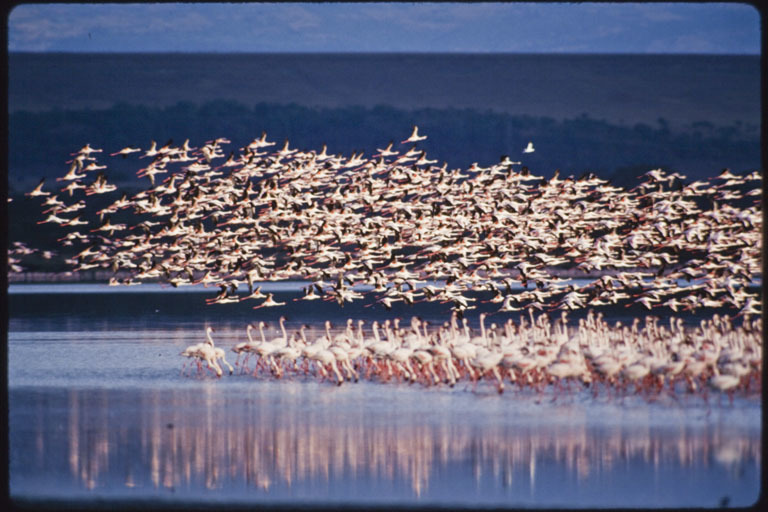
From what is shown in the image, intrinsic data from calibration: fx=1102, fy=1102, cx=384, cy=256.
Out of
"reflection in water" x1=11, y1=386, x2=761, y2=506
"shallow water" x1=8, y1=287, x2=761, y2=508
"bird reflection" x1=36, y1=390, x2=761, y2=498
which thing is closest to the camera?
"shallow water" x1=8, y1=287, x2=761, y2=508

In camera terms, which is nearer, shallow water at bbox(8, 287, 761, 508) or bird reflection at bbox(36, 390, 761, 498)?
shallow water at bbox(8, 287, 761, 508)

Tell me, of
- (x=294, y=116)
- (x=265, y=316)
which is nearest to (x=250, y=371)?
(x=265, y=316)

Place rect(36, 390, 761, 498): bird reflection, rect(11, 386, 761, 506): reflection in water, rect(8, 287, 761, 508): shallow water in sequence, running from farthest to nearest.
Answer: rect(36, 390, 761, 498): bird reflection
rect(11, 386, 761, 506): reflection in water
rect(8, 287, 761, 508): shallow water

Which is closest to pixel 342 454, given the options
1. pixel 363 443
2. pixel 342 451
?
pixel 342 451

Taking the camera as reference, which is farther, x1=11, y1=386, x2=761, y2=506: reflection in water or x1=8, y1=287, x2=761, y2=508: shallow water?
x1=11, y1=386, x2=761, y2=506: reflection in water

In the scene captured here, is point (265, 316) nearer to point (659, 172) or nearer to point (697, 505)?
point (659, 172)
